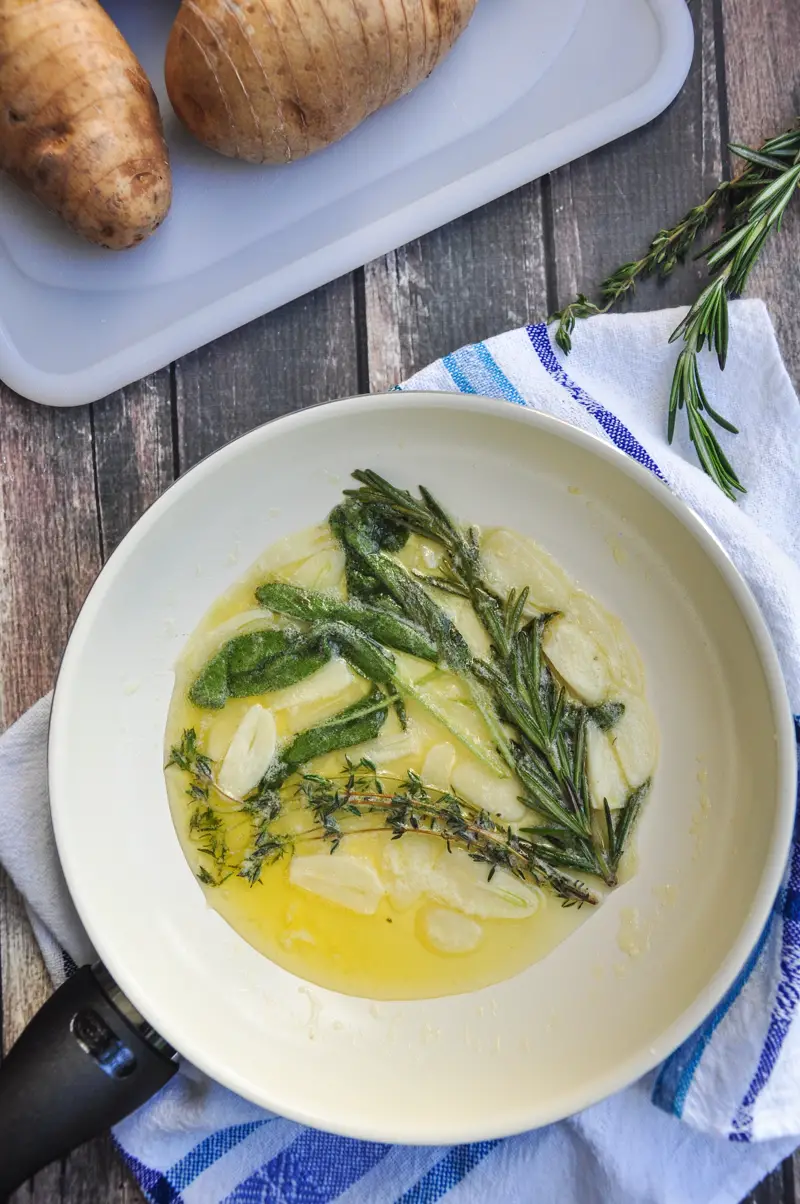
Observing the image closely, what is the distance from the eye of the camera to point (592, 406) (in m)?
1.01

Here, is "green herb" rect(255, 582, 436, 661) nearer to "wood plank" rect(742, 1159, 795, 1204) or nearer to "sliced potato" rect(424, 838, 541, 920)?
"sliced potato" rect(424, 838, 541, 920)

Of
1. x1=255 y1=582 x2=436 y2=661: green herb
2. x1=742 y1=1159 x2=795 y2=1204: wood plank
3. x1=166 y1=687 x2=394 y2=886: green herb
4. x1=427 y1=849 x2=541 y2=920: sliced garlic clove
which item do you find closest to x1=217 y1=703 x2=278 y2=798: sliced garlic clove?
x1=166 y1=687 x2=394 y2=886: green herb

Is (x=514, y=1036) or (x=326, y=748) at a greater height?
(x=326, y=748)

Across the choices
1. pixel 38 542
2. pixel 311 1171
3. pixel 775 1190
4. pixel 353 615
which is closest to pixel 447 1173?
pixel 311 1171

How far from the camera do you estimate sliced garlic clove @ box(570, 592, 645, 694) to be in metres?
0.98

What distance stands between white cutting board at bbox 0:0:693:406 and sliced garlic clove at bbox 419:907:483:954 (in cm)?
68

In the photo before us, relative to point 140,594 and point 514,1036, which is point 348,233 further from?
point 514,1036

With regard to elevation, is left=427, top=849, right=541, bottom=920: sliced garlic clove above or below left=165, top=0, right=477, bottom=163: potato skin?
below

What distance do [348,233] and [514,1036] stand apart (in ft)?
2.94

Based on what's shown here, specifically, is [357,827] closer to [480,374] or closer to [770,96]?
[480,374]

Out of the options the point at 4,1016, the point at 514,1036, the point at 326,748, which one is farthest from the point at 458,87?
the point at 4,1016

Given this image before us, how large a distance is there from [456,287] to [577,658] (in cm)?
45

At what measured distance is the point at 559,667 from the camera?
3.18 feet

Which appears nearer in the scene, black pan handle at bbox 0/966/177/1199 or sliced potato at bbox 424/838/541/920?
black pan handle at bbox 0/966/177/1199
